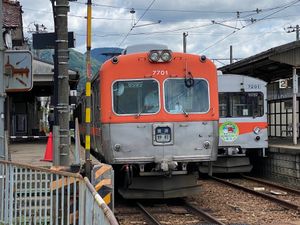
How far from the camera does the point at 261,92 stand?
16734 mm

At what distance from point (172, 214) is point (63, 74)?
366 cm

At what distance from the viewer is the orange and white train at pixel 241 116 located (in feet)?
54.4

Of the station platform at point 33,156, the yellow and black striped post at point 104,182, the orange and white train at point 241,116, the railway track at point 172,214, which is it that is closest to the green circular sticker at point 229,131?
the orange and white train at point 241,116

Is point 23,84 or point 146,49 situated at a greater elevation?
point 146,49

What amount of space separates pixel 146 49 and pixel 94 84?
1.58 m

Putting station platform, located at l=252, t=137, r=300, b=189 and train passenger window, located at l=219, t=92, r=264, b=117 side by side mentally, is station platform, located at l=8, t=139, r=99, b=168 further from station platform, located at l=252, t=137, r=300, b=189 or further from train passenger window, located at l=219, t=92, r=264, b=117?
station platform, located at l=252, t=137, r=300, b=189

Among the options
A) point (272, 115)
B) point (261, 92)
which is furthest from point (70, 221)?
point (272, 115)

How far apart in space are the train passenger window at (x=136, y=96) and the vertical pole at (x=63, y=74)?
5.36 feet

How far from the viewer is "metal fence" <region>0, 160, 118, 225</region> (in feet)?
22.3

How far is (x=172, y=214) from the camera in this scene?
10922 millimetres

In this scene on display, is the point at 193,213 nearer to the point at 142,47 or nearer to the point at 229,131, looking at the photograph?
the point at 142,47

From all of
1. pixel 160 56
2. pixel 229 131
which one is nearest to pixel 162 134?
pixel 160 56

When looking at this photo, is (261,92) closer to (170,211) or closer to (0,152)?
(170,211)

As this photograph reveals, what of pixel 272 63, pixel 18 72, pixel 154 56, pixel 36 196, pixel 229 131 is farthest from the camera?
pixel 272 63
